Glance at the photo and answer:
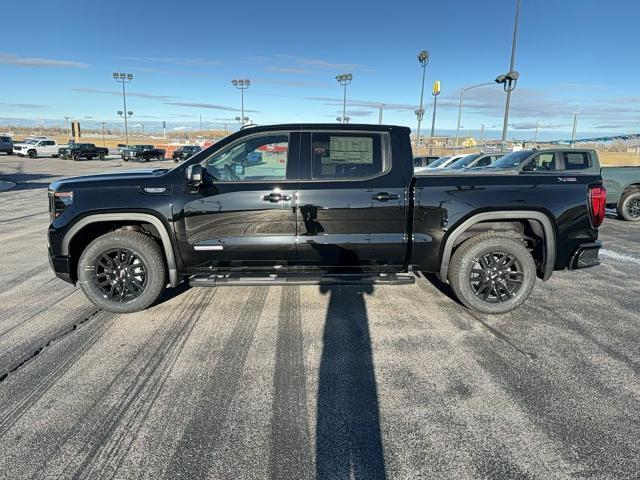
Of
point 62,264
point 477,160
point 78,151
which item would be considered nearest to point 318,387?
point 62,264

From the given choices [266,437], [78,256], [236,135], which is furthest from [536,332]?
[78,256]

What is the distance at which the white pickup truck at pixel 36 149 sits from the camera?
41156 millimetres

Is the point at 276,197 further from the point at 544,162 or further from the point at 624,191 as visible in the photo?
the point at 624,191

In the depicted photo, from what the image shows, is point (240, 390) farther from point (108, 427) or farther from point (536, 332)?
point (536, 332)

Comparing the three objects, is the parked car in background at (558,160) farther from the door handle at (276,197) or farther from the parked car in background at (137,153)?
the parked car in background at (137,153)

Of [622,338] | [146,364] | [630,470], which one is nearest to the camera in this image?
[630,470]

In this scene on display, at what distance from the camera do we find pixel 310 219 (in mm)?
4191

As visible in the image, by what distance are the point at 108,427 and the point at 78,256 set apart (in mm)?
2374

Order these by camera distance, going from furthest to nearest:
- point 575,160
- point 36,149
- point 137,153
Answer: point 36,149 → point 137,153 → point 575,160

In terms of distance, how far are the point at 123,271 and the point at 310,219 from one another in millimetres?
2055

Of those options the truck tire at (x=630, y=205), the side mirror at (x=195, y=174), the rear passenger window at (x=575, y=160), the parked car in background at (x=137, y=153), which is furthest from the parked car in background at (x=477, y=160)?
the parked car in background at (x=137, y=153)

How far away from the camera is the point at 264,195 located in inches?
163

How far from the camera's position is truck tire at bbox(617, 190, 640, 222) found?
10.6 meters

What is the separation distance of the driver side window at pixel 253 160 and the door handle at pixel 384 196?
37.7 inches
